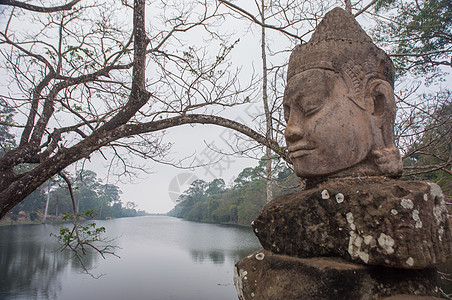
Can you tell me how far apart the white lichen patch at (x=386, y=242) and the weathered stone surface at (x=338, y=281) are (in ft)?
0.50

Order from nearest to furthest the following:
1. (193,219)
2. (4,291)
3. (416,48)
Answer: (416,48)
(4,291)
(193,219)

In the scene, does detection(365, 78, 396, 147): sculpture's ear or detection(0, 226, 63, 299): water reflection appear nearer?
detection(365, 78, 396, 147): sculpture's ear

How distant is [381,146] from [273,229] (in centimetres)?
89

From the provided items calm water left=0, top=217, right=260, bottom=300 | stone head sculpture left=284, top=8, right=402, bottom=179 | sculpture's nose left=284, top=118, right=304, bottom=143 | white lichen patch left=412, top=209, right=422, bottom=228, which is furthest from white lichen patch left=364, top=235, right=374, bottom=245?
calm water left=0, top=217, right=260, bottom=300

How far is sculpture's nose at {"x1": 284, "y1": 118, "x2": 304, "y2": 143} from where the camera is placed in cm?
193

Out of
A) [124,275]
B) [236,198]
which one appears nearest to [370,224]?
[124,275]

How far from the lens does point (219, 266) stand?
13.8m

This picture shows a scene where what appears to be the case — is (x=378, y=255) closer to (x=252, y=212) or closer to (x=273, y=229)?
(x=273, y=229)

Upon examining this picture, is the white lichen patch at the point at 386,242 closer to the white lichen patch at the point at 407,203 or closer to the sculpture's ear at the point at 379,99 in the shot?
the white lichen patch at the point at 407,203

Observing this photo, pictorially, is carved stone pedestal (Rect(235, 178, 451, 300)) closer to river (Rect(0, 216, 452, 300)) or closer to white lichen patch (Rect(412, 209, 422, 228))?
white lichen patch (Rect(412, 209, 422, 228))

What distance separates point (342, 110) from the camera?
186 cm

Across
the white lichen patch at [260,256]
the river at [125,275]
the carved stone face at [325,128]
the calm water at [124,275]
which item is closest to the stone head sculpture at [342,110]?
the carved stone face at [325,128]

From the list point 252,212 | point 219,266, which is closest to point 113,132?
point 219,266

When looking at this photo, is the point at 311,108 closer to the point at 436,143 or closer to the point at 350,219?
the point at 350,219
